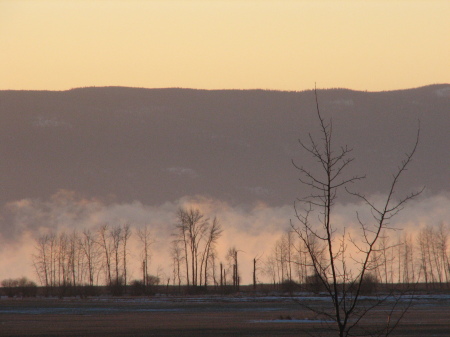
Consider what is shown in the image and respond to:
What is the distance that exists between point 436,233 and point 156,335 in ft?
462

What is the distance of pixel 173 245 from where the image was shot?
16712 cm

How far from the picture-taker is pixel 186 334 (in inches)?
1550

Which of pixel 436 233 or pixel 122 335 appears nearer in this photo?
pixel 122 335

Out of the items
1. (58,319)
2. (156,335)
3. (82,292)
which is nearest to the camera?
(156,335)

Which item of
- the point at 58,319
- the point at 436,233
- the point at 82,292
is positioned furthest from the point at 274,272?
the point at 58,319

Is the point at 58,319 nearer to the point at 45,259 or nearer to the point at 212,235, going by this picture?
the point at 212,235

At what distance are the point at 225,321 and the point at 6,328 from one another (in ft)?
40.0

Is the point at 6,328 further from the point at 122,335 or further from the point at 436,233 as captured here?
the point at 436,233

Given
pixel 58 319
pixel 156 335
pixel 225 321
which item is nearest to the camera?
pixel 156 335

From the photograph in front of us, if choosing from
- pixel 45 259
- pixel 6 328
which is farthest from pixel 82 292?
pixel 6 328

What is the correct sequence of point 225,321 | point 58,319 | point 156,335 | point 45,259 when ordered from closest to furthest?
point 156,335
point 225,321
point 58,319
point 45,259

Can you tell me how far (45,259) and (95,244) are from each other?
32.1 ft

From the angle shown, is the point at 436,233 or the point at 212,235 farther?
the point at 436,233

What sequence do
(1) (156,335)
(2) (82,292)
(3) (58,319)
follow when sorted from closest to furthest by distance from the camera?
1. (1) (156,335)
2. (3) (58,319)
3. (2) (82,292)
